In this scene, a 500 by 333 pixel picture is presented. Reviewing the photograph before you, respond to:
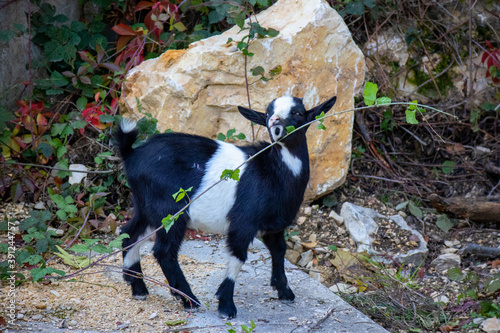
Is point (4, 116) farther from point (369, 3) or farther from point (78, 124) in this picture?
point (369, 3)

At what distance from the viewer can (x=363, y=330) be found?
332 centimetres

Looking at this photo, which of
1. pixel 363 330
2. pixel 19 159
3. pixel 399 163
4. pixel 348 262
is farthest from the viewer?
pixel 399 163

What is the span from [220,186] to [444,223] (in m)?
2.68

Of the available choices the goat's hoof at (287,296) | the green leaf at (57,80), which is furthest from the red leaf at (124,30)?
the goat's hoof at (287,296)

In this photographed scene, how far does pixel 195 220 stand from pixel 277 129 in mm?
794

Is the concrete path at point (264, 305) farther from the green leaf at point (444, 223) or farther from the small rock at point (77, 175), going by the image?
the green leaf at point (444, 223)

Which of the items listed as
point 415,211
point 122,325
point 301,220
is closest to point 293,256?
point 301,220

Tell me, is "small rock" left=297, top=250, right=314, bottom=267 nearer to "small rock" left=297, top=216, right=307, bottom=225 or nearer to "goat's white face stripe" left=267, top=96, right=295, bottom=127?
"small rock" left=297, top=216, right=307, bottom=225

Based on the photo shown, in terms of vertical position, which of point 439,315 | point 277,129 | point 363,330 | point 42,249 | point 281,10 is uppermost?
point 281,10

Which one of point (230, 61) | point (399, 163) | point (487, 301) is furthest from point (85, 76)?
point (487, 301)

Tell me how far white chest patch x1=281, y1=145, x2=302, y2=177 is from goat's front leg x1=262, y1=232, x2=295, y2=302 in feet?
1.50

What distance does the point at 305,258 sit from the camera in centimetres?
471

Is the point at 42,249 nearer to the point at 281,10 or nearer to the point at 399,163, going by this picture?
the point at 281,10

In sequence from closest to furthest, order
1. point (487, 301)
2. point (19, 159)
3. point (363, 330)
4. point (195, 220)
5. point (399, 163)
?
point (363, 330) < point (195, 220) < point (487, 301) < point (19, 159) < point (399, 163)
